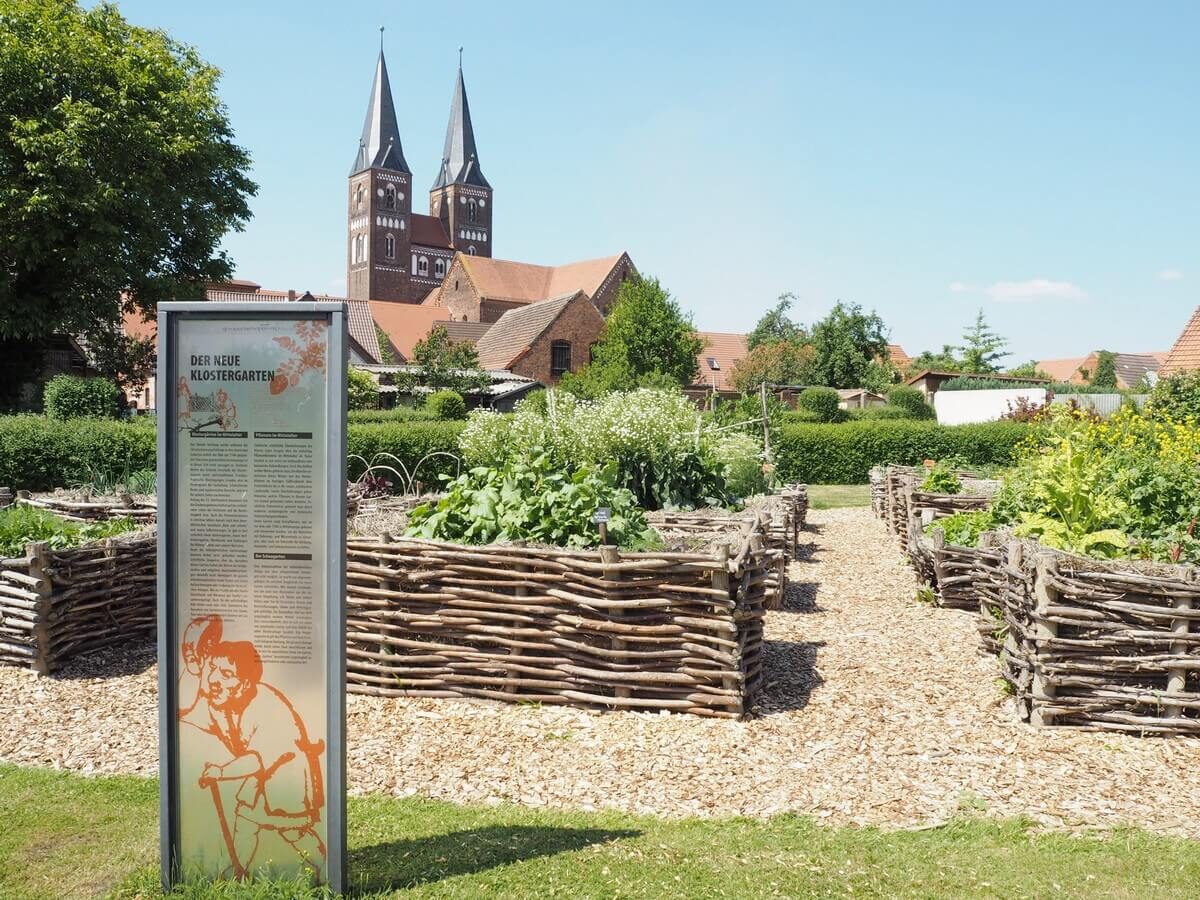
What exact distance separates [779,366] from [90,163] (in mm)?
35199

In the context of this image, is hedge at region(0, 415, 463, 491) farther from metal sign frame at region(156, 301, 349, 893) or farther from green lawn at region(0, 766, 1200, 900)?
metal sign frame at region(156, 301, 349, 893)

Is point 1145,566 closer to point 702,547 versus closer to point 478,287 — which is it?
point 702,547

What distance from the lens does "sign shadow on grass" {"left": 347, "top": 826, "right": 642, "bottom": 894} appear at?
3.67 metres

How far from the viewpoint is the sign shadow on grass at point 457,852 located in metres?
3.67

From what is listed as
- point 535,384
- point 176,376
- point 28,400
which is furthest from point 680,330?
point 176,376

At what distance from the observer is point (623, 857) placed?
3863 millimetres

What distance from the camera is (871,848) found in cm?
400

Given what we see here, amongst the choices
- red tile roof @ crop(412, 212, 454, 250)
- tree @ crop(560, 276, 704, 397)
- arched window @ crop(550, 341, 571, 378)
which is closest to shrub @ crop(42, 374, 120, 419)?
tree @ crop(560, 276, 704, 397)

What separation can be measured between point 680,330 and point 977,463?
17735mm

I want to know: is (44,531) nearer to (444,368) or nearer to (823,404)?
(823,404)

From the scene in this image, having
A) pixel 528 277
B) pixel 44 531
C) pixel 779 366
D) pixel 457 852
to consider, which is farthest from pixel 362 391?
pixel 528 277

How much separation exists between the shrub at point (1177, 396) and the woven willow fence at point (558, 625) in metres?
15.6

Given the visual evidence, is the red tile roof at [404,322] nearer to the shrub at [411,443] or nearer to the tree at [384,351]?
the tree at [384,351]

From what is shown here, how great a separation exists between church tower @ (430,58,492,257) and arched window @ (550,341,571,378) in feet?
169
